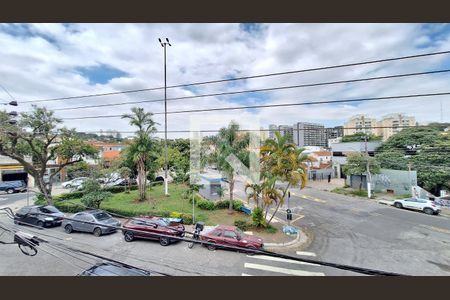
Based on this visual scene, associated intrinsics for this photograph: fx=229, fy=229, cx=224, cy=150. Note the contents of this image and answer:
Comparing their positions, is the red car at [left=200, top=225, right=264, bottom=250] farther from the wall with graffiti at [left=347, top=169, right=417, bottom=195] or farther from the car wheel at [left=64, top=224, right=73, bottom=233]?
the wall with graffiti at [left=347, top=169, right=417, bottom=195]

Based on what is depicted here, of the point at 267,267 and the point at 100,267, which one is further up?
the point at 100,267

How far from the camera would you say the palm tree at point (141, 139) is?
21656 millimetres

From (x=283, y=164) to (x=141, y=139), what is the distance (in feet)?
44.9

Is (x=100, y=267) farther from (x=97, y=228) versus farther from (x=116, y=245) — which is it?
(x=97, y=228)

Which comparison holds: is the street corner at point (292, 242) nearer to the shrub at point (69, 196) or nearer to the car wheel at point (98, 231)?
the car wheel at point (98, 231)

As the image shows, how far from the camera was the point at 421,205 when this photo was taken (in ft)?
66.5

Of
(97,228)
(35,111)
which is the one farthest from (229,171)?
(35,111)

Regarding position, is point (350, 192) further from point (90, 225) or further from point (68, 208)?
point (68, 208)

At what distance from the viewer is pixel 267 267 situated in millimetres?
10922

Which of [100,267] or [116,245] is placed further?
[116,245]

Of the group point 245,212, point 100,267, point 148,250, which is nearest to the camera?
point 100,267

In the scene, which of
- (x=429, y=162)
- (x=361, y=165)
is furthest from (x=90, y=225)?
(x=429, y=162)

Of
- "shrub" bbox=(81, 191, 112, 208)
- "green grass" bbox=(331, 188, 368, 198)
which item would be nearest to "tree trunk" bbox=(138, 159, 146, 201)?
"shrub" bbox=(81, 191, 112, 208)

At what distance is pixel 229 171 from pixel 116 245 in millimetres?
9012
